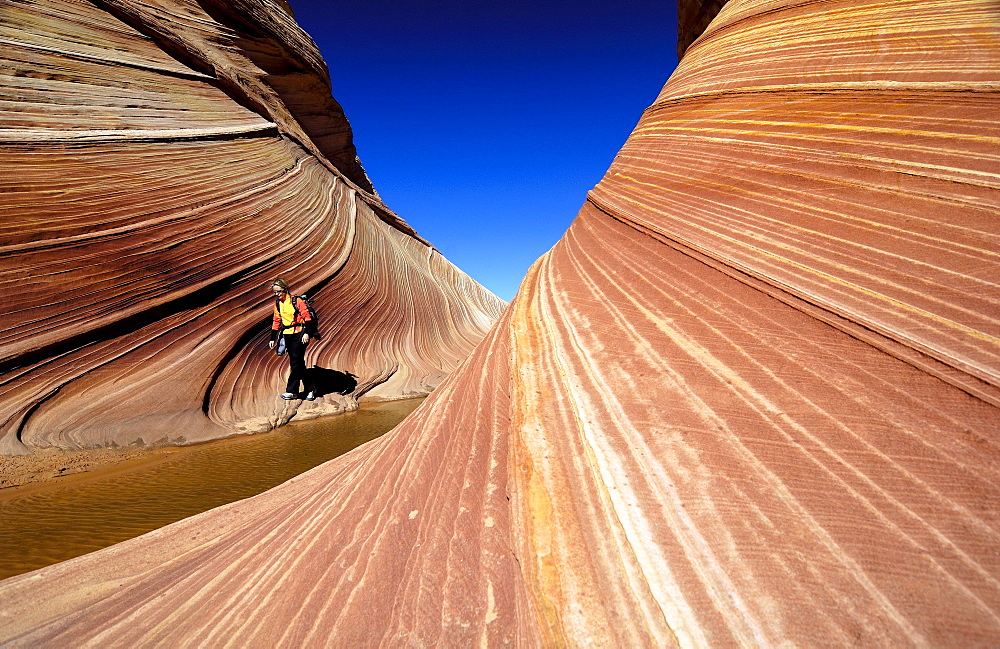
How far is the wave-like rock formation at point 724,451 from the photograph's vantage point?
2.91 ft

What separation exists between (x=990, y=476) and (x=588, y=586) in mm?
818

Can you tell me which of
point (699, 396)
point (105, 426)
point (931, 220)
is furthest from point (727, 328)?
point (105, 426)

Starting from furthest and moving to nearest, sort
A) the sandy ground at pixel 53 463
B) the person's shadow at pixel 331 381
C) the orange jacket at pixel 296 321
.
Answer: the person's shadow at pixel 331 381
the orange jacket at pixel 296 321
the sandy ground at pixel 53 463

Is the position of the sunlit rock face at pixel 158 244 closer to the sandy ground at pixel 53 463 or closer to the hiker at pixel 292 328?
the sandy ground at pixel 53 463

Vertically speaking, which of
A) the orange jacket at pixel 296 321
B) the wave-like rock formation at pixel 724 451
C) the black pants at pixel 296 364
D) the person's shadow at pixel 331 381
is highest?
the orange jacket at pixel 296 321

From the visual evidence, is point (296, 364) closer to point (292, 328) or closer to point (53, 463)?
point (292, 328)

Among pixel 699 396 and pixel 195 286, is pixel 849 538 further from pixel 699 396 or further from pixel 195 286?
pixel 195 286

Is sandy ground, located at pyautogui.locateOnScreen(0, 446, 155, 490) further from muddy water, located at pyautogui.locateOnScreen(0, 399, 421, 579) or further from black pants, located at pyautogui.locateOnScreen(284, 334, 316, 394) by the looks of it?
black pants, located at pyautogui.locateOnScreen(284, 334, 316, 394)

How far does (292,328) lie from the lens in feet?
16.8

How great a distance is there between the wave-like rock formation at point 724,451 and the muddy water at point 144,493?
0.59 meters

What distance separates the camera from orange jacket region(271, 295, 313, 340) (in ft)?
16.7

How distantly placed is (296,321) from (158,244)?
1.47 m

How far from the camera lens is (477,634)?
3.27 feet

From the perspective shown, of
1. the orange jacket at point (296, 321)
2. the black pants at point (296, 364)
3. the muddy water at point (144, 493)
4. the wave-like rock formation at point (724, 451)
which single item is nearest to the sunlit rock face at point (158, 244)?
the black pants at point (296, 364)
